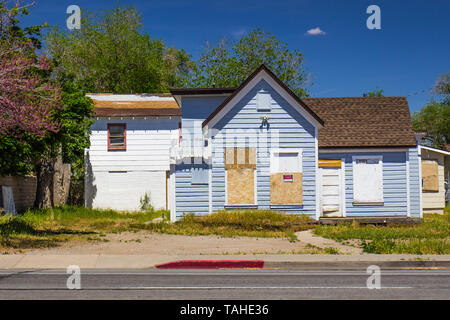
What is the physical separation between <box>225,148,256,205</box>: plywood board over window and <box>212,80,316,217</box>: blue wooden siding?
22cm

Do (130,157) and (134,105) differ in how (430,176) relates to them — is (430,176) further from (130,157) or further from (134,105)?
(134,105)

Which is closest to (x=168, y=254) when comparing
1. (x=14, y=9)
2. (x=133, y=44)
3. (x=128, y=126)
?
(x=14, y=9)

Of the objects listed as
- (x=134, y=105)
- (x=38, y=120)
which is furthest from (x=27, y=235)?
(x=134, y=105)

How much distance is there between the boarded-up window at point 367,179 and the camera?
24.7m

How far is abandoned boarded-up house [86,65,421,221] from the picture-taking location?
23.4m

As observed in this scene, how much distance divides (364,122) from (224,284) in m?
17.1

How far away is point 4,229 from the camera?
64.4 ft

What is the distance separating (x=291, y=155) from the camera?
23.7 meters

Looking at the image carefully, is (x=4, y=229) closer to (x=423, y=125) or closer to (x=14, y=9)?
(x=14, y=9)

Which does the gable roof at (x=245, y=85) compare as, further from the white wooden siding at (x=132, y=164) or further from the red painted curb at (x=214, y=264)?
the red painted curb at (x=214, y=264)

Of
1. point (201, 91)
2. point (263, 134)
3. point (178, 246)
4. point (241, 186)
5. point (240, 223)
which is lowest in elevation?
point (178, 246)

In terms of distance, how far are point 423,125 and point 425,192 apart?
3817 cm

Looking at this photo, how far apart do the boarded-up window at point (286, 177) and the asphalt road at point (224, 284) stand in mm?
10064

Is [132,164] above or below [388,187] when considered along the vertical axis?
above
